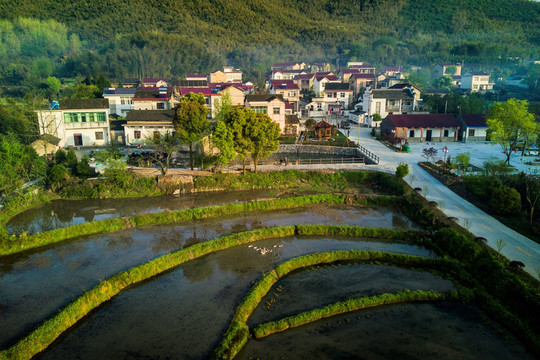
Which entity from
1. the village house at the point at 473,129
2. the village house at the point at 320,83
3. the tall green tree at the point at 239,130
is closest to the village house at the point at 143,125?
the tall green tree at the point at 239,130

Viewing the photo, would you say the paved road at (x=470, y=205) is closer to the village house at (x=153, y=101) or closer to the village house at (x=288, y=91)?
the village house at (x=288, y=91)

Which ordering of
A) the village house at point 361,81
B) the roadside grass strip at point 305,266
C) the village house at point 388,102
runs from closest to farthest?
the roadside grass strip at point 305,266 → the village house at point 388,102 → the village house at point 361,81

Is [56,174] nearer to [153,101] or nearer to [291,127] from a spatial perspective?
[153,101]

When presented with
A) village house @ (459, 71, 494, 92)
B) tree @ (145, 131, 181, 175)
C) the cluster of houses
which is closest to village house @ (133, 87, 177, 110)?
the cluster of houses

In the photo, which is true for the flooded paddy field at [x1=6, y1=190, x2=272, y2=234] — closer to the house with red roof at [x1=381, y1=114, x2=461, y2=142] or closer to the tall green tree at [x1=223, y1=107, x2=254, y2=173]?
the tall green tree at [x1=223, y1=107, x2=254, y2=173]

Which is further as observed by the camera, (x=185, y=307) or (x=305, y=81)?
(x=305, y=81)

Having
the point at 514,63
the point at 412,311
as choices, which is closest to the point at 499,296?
the point at 412,311

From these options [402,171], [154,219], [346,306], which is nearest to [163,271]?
[154,219]
